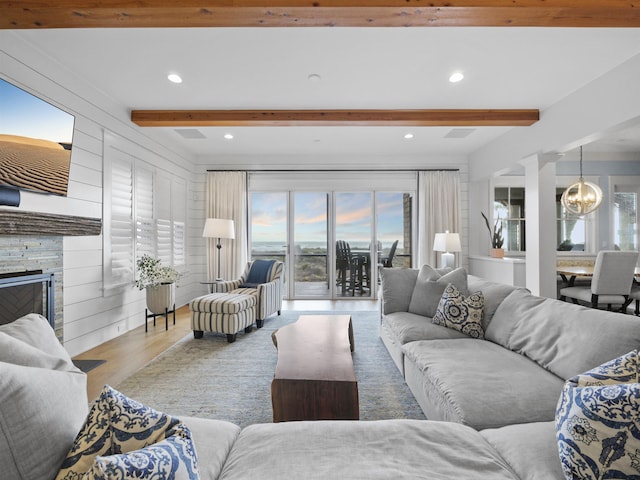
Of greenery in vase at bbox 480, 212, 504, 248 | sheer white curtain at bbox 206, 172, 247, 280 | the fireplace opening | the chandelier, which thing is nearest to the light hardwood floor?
the fireplace opening

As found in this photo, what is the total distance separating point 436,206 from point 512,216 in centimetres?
140

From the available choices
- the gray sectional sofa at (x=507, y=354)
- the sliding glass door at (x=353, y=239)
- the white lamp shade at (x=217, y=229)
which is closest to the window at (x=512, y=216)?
the sliding glass door at (x=353, y=239)

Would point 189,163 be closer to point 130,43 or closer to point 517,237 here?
point 130,43

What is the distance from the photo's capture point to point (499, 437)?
1209mm

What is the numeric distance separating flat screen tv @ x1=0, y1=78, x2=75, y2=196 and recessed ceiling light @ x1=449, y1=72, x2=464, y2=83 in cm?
343

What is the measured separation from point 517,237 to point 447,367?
502cm

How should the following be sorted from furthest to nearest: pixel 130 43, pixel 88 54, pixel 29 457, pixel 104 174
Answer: pixel 104 174 < pixel 88 54 < pixel 130 43 < pixel 29 457

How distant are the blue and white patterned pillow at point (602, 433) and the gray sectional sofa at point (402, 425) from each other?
0.28 ft

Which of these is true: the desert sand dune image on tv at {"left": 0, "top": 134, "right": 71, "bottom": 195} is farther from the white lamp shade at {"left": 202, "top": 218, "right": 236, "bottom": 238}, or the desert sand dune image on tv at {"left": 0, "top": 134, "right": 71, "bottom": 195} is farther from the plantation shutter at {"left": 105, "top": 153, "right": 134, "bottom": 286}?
the white lamp shade at {"left": 202, "top": 218, "right": 236, "bottom": 238}

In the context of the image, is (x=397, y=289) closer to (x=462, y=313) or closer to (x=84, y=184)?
(x=462, y=313)

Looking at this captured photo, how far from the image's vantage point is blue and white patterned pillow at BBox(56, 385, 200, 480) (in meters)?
0.75

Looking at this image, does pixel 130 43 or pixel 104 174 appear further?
pixel 104 174

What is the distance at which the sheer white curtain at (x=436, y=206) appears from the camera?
5.82 meters

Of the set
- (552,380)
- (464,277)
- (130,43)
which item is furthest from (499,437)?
(130,43)
